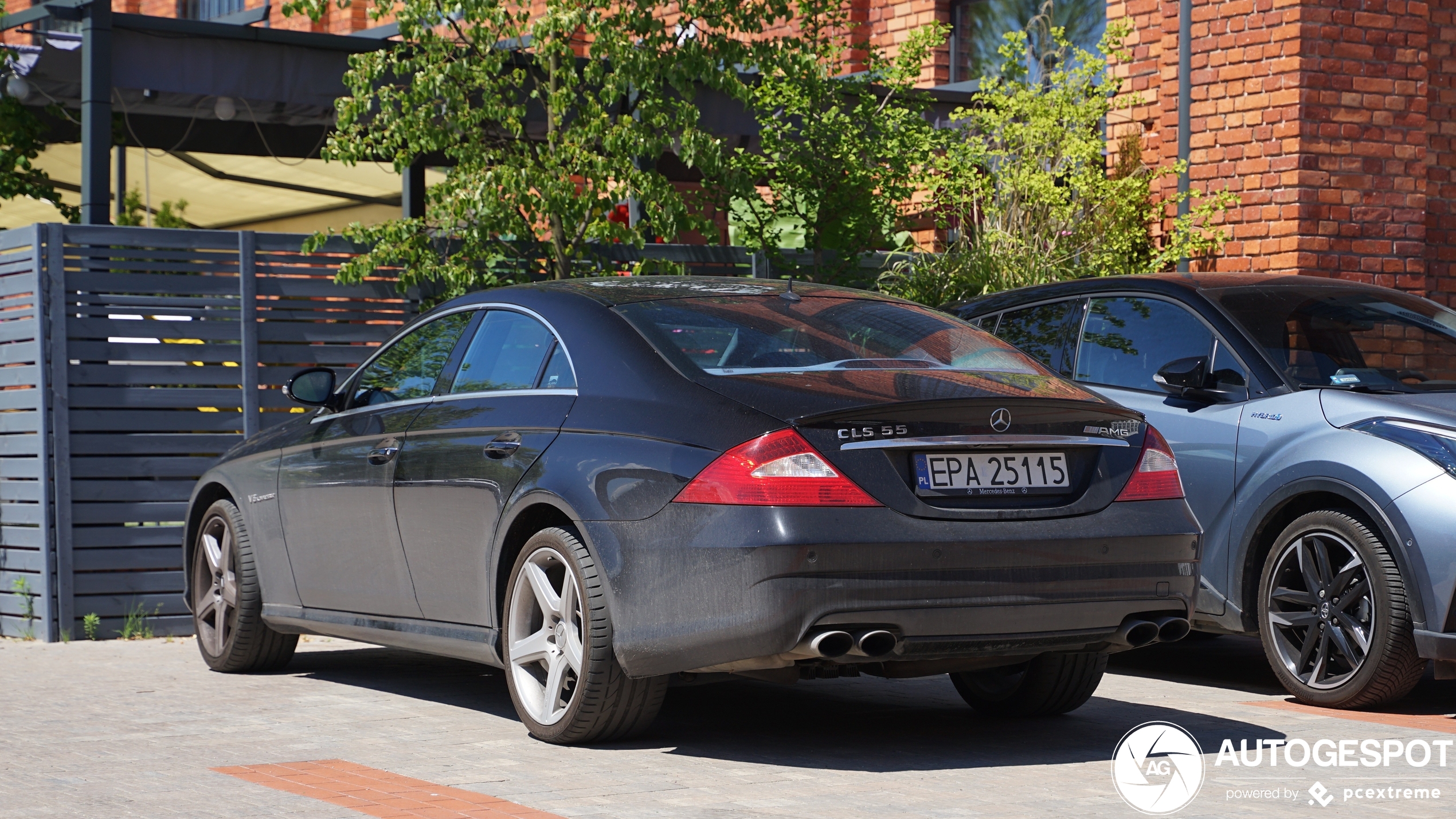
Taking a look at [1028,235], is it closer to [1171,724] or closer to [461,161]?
[461,161]

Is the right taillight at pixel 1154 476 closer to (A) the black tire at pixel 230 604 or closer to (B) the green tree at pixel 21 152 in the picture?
(A) the black tire at pixel 230 604

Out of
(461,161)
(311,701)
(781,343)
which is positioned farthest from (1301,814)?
(461,161)

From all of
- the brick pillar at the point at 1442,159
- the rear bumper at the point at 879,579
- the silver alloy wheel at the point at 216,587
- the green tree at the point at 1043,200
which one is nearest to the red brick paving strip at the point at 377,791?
the rear bumper at the point at 879,579

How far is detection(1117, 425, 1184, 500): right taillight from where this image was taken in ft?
18.8

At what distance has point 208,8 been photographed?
22.0 metres

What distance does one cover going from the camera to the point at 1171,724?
6.36 metres

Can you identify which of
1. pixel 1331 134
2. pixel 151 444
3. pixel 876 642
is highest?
pixel 1331 134

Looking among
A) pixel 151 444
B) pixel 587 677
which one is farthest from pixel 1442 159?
pixel 587 677

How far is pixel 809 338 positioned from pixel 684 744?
4.69ft

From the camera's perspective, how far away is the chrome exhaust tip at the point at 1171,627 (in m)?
5.71

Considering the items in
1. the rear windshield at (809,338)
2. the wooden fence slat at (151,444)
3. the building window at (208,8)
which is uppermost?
the building window at (208,8)

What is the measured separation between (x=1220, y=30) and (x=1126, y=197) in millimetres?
1301

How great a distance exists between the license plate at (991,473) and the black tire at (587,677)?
3.57 ft

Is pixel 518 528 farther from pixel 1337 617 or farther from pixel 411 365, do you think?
pixel 1337 617
